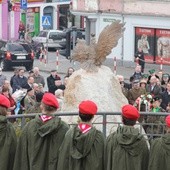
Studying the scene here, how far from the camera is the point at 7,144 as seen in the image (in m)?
13.3

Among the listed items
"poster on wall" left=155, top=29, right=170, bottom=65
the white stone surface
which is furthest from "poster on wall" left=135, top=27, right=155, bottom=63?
the white stone surface

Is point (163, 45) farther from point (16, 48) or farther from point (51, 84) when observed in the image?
point (51, 84)

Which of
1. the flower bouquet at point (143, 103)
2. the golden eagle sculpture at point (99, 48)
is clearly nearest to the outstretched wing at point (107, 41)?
the golden eagle sculpture at point (99, 48)

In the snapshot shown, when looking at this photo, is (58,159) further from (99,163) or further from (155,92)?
(155,92)

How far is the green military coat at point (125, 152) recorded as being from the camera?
12.5 meters

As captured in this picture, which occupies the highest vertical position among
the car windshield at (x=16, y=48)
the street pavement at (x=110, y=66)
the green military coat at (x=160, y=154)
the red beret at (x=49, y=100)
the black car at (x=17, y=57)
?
the red beret at (x=49, y=100)

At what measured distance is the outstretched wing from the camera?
19062 millimetres

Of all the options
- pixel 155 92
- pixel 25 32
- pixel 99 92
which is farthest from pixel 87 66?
pixel 25 32

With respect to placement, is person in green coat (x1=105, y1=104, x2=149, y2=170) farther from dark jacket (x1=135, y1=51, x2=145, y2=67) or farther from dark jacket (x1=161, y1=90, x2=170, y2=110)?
dark jacket (x1=135, y1=51, x2=145, y2=67)

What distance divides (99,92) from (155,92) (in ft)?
20.3

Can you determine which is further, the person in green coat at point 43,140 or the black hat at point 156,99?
the black hat at point 156,99

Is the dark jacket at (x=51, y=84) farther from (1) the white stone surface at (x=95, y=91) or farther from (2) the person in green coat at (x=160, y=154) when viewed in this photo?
(2) the person in green coat at (x=160, y=154)

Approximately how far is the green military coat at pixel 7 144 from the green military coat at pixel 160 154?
205 centimetres

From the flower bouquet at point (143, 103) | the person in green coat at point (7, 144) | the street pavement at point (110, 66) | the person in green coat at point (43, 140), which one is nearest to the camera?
the person in green coat at point (43, 140)
